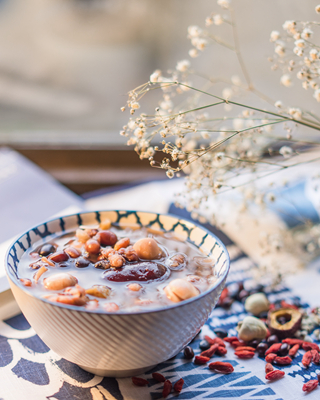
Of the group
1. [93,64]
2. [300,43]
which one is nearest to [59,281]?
[300,43]

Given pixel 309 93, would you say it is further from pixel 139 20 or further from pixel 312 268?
pixel 312 268

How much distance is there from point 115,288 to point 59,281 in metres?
0.07

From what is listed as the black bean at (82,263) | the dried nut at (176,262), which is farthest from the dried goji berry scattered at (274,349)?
the black bean at (82,263)

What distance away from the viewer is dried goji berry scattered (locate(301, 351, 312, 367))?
1.98 ft

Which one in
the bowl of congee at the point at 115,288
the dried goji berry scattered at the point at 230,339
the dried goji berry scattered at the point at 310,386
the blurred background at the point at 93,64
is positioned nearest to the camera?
the bowl of congee at the point at 115,288

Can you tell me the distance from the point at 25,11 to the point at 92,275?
0.97m

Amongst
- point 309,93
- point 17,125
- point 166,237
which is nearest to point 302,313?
point 166,237

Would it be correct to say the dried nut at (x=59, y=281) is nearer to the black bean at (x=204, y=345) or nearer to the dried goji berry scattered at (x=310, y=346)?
the black bean at (x=204, y=345)

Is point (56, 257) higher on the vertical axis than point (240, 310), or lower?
higher

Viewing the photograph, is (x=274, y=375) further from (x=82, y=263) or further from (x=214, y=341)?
(x=82, y=263)

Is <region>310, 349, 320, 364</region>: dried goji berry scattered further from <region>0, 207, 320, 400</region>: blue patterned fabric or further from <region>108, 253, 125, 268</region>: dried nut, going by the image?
Result: <region>108, 253, 125, 268</region>: dried nut

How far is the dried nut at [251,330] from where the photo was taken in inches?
25.9

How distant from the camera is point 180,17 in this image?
1229mm

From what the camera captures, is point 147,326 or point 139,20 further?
point 139,20
